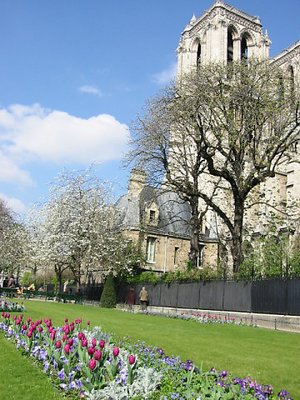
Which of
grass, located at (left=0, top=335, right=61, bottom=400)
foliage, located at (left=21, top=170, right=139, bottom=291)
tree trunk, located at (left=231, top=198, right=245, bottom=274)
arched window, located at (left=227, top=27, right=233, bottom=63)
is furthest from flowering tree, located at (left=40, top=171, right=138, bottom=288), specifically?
arched window, located at (left=227, top=27, right=233, bottom=63)

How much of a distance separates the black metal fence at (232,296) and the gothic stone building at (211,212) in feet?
24.0

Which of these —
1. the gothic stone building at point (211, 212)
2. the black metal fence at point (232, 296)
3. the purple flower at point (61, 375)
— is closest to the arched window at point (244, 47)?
the gothic stone building at point (211, 212)

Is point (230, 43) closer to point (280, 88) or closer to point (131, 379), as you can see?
point (280, 88)

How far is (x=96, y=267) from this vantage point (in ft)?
142

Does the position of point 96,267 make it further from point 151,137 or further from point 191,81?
point 191,81

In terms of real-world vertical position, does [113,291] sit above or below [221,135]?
below

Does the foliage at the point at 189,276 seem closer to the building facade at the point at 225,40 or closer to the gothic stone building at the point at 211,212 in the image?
the gothic stone building at the point at 211,212

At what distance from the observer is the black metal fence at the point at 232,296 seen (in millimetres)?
21844

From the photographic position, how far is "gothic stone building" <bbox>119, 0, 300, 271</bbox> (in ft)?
151

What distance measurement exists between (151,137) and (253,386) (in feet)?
79.7

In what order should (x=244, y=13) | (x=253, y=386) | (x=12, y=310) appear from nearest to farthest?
(x=253, y=386), (x=12, y=310), (x=244, y=13)

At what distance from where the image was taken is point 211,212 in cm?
5488

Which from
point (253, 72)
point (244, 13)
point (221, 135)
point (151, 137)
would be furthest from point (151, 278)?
point (244, 13)

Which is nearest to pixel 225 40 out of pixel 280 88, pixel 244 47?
pixel 244 47
